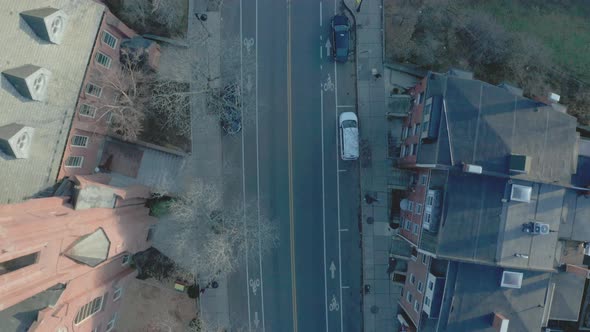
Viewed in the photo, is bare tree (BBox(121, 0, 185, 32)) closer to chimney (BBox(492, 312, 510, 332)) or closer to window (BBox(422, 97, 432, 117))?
window (BBox(422, 97, 432, 117))

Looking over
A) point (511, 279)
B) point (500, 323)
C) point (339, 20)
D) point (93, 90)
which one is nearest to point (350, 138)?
point (339, 20)

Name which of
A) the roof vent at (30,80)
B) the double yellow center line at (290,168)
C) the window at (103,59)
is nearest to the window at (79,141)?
the roof vent at (30,80)

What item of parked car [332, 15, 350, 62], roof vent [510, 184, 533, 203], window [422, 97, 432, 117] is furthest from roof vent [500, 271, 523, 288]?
parked car [332, 15, 350, 62]

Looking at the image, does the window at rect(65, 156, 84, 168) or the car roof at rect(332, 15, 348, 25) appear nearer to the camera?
the window at rect(65, 156, 84, 168)

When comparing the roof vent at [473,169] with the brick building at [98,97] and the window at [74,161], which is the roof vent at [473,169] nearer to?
the brick building at [98,97]

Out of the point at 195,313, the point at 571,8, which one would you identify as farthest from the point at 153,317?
the point at 571,8
